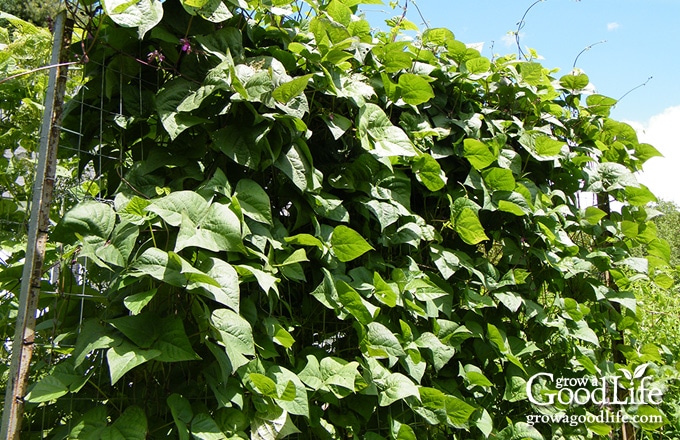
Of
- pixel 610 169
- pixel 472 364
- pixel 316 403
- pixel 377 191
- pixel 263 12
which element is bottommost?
pixel 316 403

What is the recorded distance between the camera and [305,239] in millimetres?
1556

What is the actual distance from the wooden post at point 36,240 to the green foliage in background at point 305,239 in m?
0.08

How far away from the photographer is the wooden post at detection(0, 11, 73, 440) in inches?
50.4

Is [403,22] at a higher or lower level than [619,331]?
higher

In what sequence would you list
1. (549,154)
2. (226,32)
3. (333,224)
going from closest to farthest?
(226,32) < (333,224) < (549,154)

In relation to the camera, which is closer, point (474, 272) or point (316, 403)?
point (316, 403)

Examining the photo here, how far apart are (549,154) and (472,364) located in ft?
2.95

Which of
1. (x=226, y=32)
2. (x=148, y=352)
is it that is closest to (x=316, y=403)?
(x=148, y=352)

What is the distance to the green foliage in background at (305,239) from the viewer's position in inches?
51.5

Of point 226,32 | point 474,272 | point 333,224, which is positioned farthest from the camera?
point 474,272

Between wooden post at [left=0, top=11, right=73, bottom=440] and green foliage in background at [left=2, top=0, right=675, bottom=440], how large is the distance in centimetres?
8

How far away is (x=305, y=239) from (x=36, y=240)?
0.65m

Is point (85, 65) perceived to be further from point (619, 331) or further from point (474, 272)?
point (619, 331)

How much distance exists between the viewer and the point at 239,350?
1.28 metres
